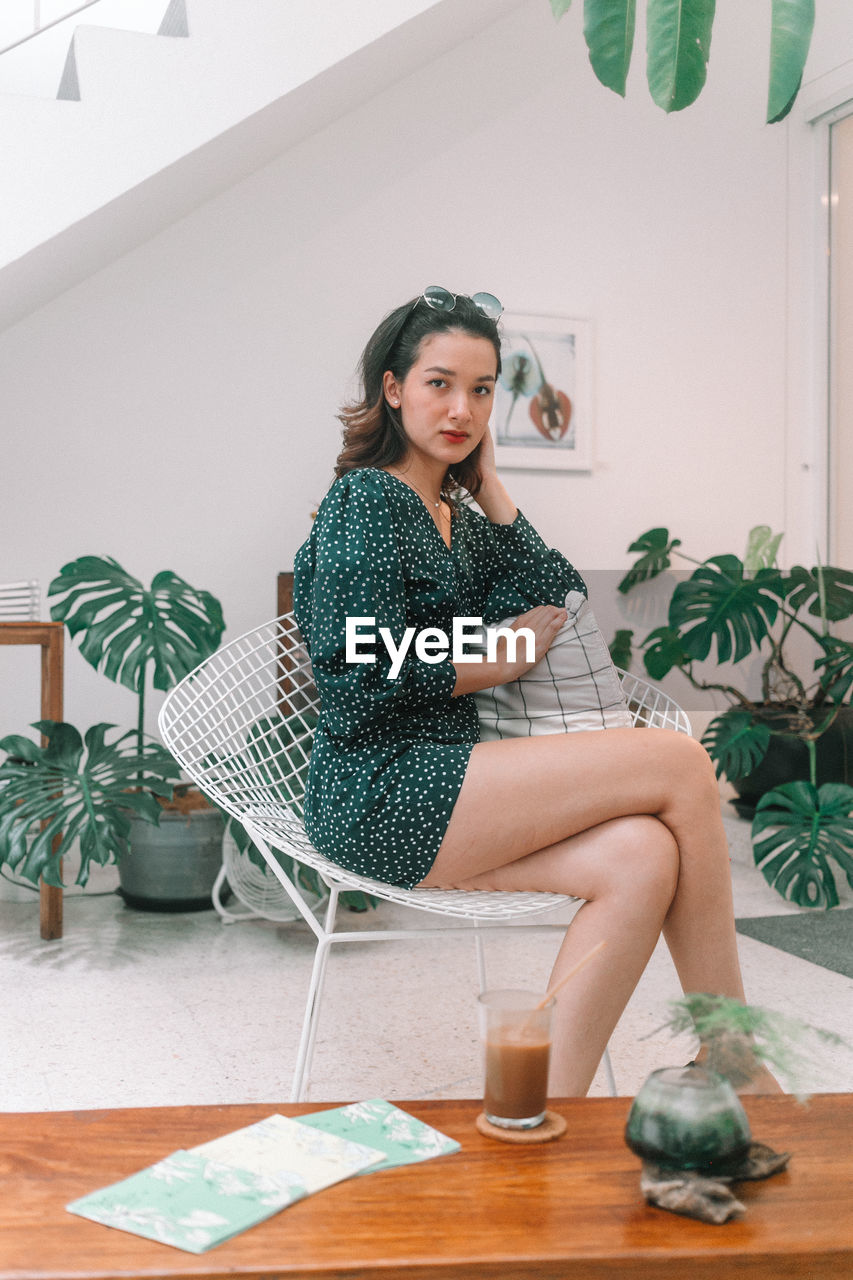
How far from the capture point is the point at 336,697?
1.47m

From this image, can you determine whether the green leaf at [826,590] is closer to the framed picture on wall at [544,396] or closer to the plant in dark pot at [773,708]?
the plant in dark pot at [773,708]

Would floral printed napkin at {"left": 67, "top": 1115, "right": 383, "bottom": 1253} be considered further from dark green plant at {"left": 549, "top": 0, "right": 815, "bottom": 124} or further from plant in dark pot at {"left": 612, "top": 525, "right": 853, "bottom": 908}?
plant in dark pot at {"left": 612, "top": 525, "right": 853, "bottom": 908}

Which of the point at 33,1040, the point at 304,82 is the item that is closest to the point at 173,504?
the point at 304,82

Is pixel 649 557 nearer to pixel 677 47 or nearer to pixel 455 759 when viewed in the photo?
pixel 455 759

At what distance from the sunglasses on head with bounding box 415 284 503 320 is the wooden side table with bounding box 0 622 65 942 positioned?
1.42 meters

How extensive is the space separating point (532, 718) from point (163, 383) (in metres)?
2.23

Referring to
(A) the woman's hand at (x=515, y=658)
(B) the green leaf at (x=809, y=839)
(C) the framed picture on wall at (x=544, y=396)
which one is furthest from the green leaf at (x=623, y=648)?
(A) the woman's hand at (x=515, y=658)

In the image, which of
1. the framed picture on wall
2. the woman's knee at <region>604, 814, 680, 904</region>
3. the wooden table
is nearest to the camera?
the wooden table

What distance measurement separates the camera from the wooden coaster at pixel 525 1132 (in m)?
0.86

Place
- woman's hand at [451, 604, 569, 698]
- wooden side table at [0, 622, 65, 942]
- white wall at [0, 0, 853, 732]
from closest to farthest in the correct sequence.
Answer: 1. woman's hand at [451, 604, 569, 698]
2. wooden side table at [0, 622, 65, 942]
3. white wall at [0, 0, 853, 732]

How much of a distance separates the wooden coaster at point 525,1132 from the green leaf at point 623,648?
3.08 meters

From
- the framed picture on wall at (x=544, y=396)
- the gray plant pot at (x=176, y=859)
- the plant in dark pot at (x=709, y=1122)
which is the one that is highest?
the framed picture on wall at (x=544, y=396)

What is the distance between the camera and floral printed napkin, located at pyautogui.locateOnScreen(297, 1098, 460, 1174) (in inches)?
32.8

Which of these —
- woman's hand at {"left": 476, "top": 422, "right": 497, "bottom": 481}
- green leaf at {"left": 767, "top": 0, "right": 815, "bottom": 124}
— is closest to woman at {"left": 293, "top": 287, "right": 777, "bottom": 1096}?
woman's hand at {"left": 476, "top": 422, "right": 497, "bottom": 481}
